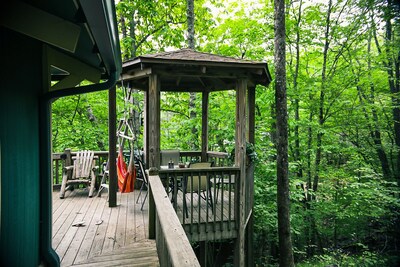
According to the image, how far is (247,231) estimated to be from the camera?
20.3ft

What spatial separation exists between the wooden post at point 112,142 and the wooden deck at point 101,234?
0.30 meters

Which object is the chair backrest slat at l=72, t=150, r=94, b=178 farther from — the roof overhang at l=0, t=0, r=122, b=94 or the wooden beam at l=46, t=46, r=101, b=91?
the roof overhang at l=0, t=0, r=122, b=94

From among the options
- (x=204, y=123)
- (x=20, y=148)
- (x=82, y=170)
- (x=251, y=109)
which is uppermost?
(x=251, y=109)

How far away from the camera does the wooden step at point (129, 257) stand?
302 centimetres

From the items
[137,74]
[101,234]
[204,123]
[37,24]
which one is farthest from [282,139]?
[37,24]

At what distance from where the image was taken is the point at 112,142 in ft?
16.6

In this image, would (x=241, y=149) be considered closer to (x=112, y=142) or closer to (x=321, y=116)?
(x=112, y=142)

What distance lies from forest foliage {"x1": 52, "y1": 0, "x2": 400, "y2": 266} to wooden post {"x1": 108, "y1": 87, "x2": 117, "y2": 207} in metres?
3.38

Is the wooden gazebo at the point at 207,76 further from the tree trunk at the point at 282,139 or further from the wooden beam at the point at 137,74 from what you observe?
the tree trunk at the point at 282,139

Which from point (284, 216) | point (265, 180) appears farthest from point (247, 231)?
point (265, 180)

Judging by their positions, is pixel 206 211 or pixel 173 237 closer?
pixel 173 237

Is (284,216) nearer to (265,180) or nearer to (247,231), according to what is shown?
(247,231)

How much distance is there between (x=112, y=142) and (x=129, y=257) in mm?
2464

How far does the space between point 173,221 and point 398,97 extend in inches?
362
